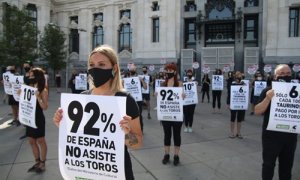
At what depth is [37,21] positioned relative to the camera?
146ft

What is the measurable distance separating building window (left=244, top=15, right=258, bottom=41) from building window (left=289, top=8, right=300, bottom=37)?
3366 millimetres

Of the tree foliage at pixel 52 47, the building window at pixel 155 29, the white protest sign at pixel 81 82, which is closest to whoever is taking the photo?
the white protest sign at pixel 81 82

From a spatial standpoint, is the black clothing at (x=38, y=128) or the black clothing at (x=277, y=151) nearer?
the black clothing at (x=277, y=151)

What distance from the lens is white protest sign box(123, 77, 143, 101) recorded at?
11.7 metres

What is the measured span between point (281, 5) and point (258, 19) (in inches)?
103

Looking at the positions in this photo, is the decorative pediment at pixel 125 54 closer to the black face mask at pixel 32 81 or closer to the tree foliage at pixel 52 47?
the tree foliage at pixel 52 47

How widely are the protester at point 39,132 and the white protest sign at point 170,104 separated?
2.52m

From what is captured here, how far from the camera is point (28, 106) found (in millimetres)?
6793

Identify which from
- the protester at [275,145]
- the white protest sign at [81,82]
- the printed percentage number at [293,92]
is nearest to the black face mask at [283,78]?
the protester at [275,145]

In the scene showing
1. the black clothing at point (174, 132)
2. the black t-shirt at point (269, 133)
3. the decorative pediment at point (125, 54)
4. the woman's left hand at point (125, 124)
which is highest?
the decorative pediment at point (125, 54)

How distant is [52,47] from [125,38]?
8.53 metres

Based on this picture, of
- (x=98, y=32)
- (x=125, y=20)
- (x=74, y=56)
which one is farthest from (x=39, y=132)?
(x=74, y=56)

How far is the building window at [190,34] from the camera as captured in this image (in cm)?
3569

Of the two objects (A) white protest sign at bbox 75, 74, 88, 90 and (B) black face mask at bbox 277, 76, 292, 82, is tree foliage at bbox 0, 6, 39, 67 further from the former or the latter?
(B) black face mask at bbox 277, 76, 292, 82
